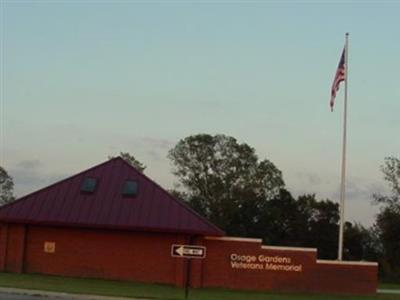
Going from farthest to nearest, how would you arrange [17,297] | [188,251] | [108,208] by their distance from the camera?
[108,208], [188,251], [17,297]

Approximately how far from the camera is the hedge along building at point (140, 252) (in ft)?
125

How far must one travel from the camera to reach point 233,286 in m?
38.2

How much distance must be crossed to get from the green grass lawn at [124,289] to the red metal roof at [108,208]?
275cm

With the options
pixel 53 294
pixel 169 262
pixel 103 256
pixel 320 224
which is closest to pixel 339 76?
pixel 169 262

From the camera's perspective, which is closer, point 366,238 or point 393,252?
point 393,252

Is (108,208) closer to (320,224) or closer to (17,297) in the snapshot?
(17,297)

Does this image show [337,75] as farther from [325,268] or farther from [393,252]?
[393,252]

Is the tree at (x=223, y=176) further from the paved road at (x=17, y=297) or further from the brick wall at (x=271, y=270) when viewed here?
the paved road at (x=17, y=297)

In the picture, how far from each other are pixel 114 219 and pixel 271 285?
8.32m

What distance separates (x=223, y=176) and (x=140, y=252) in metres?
53.7

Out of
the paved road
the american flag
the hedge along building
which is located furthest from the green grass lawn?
the american flag

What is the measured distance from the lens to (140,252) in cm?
3853

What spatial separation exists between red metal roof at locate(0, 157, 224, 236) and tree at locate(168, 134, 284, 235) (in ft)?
159

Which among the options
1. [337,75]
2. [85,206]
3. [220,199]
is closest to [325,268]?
[337,75]
